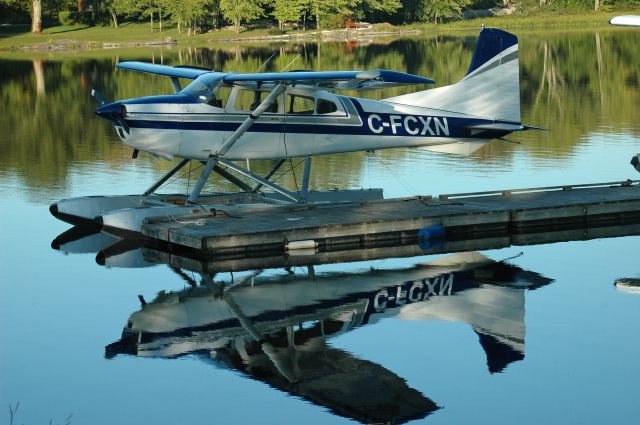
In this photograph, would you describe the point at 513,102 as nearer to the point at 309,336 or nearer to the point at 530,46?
the point at 309,336

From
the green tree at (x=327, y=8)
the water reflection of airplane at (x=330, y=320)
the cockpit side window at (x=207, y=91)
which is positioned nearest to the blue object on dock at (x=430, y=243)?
the water reflection of airplane at (x=330, y=320)

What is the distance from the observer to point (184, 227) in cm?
1555

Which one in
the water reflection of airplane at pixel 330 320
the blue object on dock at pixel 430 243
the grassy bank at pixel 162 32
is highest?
the grassy bank at pixel 162 32

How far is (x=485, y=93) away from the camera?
17.9m

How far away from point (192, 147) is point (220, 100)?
77cm

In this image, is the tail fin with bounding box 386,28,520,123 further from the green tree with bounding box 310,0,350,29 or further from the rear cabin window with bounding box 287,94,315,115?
the green tree with bounding box 310,0,350,29

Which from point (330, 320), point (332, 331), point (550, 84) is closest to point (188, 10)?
point (550, 84)

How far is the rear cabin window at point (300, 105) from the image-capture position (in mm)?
17094

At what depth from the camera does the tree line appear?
3214 inches

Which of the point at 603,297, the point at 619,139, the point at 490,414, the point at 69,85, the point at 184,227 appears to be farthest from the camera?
the point at 69,85

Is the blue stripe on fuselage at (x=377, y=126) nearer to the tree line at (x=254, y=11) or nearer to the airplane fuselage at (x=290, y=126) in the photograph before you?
the airplane fuselage at (x=290, y=126)

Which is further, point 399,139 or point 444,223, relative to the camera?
point 399,139

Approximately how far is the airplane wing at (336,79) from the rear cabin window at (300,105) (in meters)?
0.35

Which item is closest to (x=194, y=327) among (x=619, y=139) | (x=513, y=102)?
(x=513, y=102)
